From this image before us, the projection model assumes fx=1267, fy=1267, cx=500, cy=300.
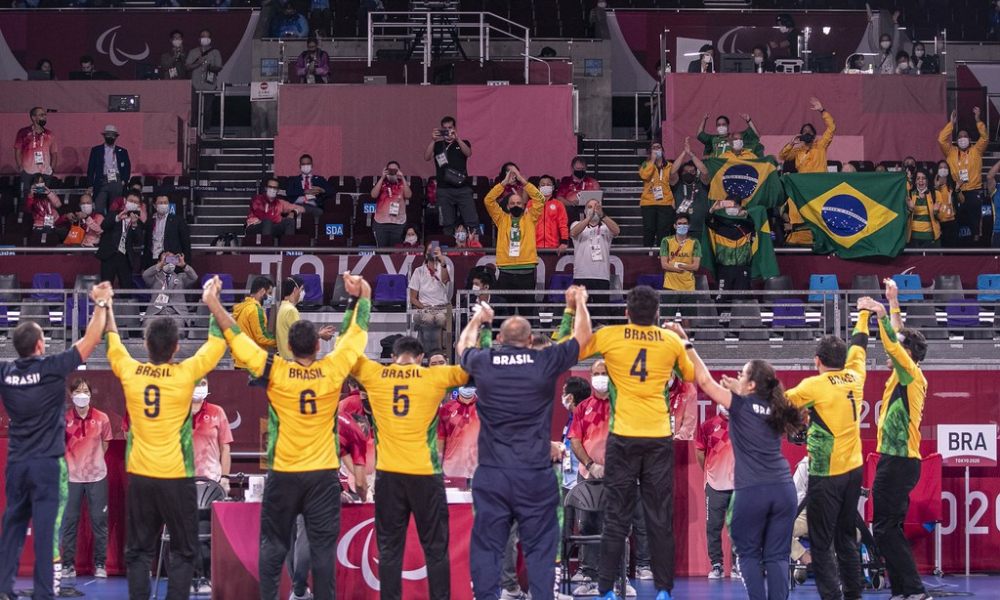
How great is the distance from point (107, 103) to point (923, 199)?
1561 centimetres

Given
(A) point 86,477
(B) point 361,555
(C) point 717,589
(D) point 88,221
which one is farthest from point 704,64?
(B) point 361,555

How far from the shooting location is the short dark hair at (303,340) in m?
10.5

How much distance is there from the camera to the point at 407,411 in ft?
35.0

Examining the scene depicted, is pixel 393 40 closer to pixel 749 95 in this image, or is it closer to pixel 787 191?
pixel 749 95

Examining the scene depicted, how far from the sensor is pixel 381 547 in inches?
419

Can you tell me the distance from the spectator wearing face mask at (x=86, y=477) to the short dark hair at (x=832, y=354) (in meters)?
8.13

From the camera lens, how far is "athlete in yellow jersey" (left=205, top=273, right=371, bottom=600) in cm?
1048

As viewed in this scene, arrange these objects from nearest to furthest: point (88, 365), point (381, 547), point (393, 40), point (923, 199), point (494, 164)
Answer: point (381, 547) < point (88, 365) < point (923, 199) < point (494, 164) < point (393, 40)

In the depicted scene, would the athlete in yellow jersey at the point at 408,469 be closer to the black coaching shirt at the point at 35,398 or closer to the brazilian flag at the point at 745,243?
the black coaching shirt at the point at 35,398

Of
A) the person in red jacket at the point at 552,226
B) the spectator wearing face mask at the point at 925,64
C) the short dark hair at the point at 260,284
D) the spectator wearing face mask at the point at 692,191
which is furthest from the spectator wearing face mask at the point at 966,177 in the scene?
the short dark hair at the point at 260,284

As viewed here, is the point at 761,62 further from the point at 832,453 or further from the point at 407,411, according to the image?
the point at 407,411

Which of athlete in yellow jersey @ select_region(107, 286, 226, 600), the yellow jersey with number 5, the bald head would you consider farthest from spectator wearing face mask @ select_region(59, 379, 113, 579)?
the yellow jersey with number 5

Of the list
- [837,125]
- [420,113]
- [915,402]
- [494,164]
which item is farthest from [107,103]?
[915,402]

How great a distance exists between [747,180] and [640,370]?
36.9 feet
